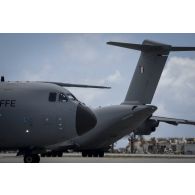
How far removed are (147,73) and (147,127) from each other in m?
4.14

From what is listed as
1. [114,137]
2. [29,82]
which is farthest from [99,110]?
[29,82]

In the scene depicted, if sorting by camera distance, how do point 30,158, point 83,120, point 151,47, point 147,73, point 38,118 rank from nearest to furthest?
point 83,120 < point 38,118 < point 30,158 < point 151,47 < point 147,73

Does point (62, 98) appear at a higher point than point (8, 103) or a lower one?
higher

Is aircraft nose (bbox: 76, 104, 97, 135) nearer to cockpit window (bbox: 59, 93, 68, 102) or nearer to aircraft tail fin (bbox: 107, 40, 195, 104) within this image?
cockpit window (bbox: 59, 93, 68, 102)

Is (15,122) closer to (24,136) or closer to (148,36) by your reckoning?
(24,136)

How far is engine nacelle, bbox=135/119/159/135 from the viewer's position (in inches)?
1289

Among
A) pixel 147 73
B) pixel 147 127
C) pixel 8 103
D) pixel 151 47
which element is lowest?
pixel 8 103

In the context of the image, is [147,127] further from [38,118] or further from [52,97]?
[38,118]

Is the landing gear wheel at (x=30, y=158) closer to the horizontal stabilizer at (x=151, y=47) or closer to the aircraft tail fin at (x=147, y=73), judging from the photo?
the horizontal stabilizer at (x=151, y=47)

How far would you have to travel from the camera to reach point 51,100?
1814cm

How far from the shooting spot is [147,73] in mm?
30891

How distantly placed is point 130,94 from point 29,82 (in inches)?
533

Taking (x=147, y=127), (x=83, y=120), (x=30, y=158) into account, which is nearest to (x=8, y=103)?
(x=30, y=158)

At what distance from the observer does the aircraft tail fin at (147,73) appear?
2941cm
